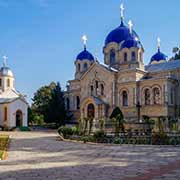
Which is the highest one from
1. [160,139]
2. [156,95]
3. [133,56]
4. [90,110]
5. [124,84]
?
[133,56]

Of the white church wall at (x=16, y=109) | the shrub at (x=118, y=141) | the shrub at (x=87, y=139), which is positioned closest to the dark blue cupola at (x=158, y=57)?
the white church wall at (x=16, y=109)

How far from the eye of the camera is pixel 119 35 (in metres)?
45.1

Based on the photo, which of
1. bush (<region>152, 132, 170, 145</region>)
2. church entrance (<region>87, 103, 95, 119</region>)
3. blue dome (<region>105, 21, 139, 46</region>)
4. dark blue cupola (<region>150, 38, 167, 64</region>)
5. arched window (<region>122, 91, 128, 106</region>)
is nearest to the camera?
bush (<region>152, 132, 170, 145</region>)

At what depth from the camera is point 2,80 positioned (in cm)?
5122

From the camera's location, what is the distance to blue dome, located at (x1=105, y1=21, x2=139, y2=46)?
1758 inches

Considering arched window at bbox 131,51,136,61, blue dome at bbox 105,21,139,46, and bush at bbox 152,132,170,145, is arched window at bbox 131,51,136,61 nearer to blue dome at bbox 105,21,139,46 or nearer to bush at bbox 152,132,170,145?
blue dome at bbox 105,21,139,46

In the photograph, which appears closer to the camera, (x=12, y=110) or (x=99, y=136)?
(x=99, y=136)

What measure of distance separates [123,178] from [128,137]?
10.6 m

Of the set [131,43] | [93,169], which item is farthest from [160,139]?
[131,43]

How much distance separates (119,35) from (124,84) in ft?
28.7

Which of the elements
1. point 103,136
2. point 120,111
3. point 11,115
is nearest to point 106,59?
point 120,111

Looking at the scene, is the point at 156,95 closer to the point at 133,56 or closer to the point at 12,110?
the point at 133,56

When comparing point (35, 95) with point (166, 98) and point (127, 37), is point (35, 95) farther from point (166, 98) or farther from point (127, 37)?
point (166, 98)

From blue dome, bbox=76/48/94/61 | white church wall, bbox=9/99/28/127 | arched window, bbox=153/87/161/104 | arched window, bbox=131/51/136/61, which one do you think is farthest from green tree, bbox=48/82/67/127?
arched window, bbox=153/87/161/104
